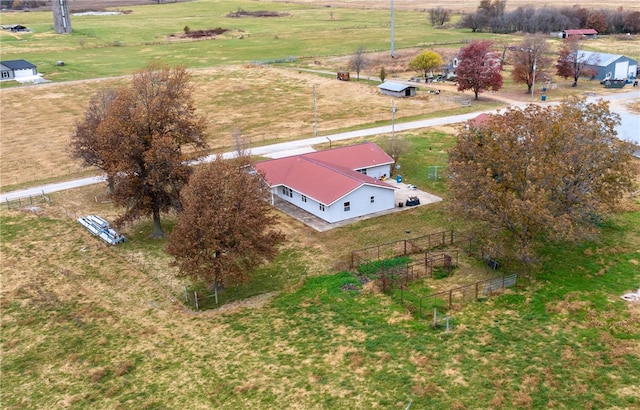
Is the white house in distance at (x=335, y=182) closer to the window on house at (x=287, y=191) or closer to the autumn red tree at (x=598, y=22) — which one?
the window on house at (x=287, y=191)

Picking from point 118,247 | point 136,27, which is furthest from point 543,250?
point 136,27

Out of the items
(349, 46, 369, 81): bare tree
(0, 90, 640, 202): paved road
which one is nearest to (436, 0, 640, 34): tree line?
(349, 46, 369, 81): bare tree

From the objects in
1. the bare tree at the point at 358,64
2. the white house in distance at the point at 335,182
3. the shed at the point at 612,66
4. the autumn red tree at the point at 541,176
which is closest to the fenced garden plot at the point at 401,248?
the autumn red tree at the point at 541,176

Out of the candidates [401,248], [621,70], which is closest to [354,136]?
[401,248]

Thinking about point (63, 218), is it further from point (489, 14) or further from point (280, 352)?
point (489, 14)

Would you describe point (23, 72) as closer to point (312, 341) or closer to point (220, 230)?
point (220, 230)
